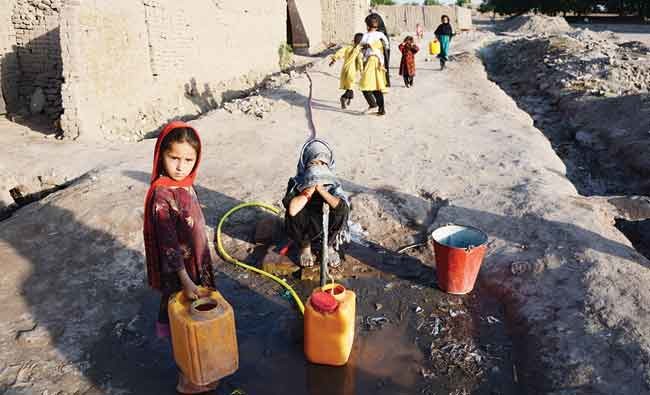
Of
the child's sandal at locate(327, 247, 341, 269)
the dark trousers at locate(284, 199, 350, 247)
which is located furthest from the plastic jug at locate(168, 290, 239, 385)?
the child's sandal at locate(327, 247, 341, 269)

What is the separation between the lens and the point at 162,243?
239cm

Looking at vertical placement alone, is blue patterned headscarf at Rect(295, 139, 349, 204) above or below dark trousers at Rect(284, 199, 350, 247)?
above

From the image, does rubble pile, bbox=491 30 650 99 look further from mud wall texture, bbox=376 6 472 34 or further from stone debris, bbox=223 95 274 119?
mud wall texture, bbox=376 6 472 34

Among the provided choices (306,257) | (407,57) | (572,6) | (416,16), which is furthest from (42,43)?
(572,6)

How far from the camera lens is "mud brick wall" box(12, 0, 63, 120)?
8172 millimetres

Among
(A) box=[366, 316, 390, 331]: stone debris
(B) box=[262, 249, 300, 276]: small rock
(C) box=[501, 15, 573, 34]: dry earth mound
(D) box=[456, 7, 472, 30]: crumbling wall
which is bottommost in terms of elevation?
(A) box=[366, 316, 390, 331]: stone debris

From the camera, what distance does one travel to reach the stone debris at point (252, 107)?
26.1 feet

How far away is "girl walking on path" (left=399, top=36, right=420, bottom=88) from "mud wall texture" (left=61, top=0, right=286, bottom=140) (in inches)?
159

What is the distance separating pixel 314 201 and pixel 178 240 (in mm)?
1304

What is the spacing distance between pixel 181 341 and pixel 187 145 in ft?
2.99

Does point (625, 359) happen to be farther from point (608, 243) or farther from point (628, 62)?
point (628, 62)

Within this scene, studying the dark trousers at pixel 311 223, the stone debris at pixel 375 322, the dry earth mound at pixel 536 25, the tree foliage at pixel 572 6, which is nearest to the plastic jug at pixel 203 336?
the stone debris at pixel 375 322

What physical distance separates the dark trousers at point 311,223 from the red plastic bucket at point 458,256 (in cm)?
68

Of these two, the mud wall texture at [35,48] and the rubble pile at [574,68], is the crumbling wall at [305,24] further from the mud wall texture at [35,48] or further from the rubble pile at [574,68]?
the mud wall texture at [35,48]
